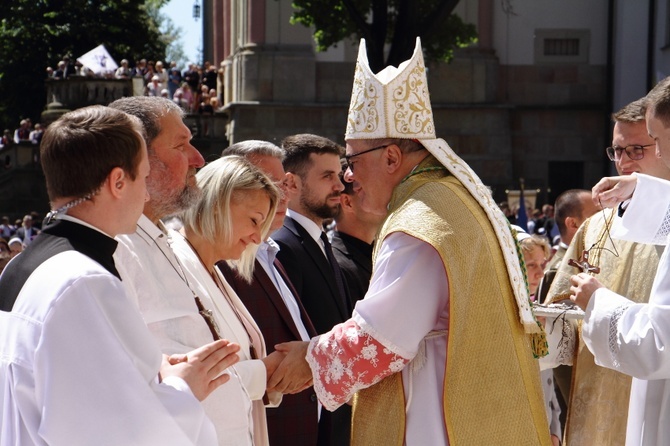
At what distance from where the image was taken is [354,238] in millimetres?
6359

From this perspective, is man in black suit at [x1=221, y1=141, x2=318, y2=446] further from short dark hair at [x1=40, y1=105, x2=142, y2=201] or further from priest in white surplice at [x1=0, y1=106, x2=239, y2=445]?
short dark hair at [x1=40, y1=105, x2=142, y2=201]

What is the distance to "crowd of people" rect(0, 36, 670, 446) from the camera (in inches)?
107

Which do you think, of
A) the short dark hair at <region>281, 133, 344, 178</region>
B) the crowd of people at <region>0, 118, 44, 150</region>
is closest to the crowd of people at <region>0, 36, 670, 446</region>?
the short dark hair at <region>281, 133, 344, 178</region>

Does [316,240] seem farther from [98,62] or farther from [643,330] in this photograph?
[98,62]

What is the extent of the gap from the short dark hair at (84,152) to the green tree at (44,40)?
37971mm

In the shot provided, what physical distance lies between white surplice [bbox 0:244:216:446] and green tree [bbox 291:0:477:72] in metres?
13.5

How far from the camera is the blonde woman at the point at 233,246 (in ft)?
12.9

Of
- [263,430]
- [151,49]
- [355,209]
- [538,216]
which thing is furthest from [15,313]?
[151,49]

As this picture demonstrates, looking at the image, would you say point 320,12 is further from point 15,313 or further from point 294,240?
point 15,313

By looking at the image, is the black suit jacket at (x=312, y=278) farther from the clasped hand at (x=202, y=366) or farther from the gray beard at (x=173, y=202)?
the clasped hand at (x=202, y=366)

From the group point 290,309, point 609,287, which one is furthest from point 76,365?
point 609,287

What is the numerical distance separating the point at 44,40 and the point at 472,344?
38.3 metres

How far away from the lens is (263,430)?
4.14 meters

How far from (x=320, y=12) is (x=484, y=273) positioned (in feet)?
49.5
